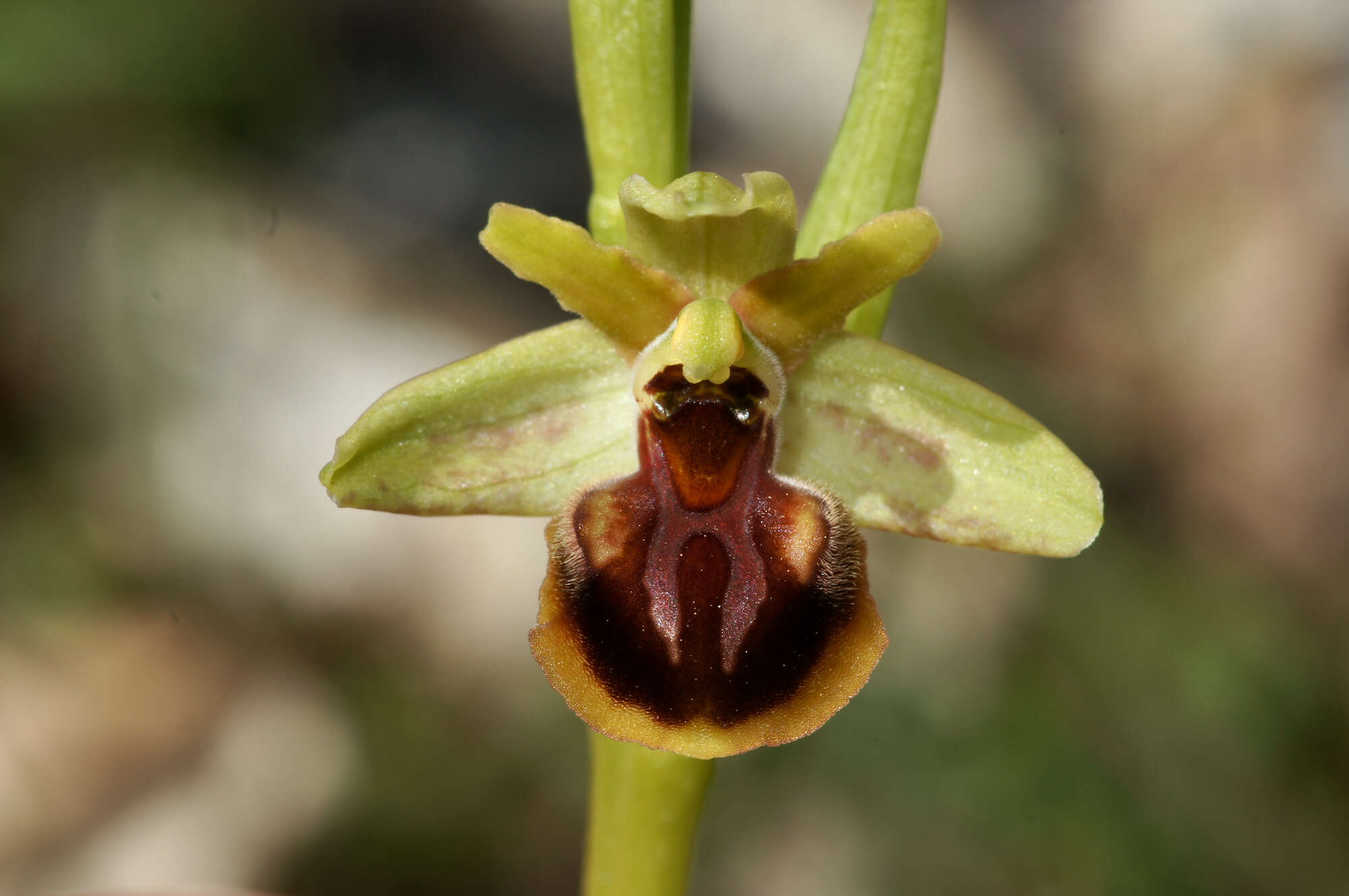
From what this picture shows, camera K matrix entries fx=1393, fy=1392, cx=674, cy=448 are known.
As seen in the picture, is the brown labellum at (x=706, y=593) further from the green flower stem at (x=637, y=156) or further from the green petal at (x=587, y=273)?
the green flower stem at (x=637, y=156)

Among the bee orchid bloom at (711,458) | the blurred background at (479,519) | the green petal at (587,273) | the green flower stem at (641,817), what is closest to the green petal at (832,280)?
the bee orchid bloom at (711,458)

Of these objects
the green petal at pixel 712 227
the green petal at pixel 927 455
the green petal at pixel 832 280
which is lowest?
the green petal at pixel 927 455

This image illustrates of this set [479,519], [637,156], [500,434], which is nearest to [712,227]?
[637,156]

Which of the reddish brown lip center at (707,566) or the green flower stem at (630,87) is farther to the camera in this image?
the green flower stem at (630,87)

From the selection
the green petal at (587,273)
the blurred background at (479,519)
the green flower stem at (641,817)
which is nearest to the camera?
the green petal at (587,273)

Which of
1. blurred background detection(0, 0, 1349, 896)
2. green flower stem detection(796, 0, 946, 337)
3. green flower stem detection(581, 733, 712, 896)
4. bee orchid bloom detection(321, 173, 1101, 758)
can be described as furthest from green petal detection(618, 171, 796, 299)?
blurred background detection(0, 0, 1349, 896)

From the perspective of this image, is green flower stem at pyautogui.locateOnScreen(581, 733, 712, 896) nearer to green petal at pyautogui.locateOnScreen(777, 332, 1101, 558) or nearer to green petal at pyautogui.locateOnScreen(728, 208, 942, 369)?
green petal at pyautogui.locateOnScreen(777, 332, 1101, 558)

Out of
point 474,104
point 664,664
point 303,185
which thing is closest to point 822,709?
point 664,664

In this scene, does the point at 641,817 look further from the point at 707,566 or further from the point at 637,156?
the point at 637,156
